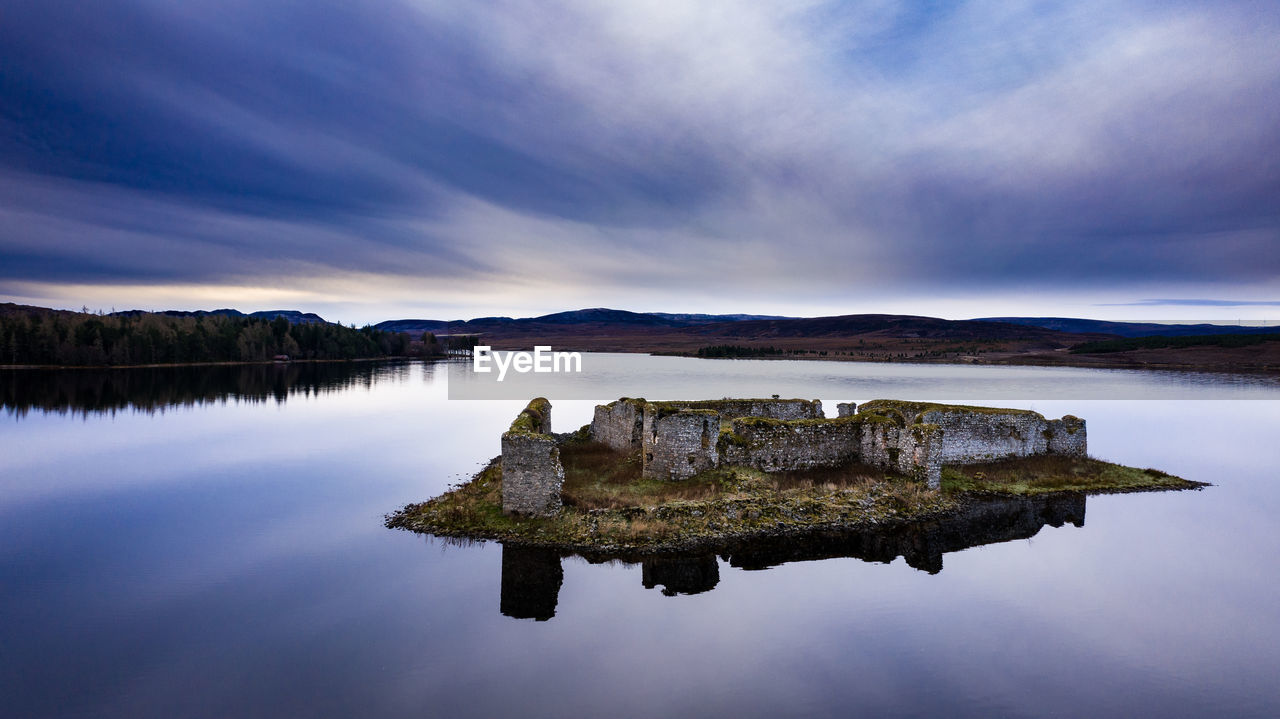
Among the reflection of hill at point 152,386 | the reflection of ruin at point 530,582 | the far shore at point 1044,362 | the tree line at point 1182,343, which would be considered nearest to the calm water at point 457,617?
the reflection of ruin at point 530,582

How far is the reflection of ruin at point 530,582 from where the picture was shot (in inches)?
413

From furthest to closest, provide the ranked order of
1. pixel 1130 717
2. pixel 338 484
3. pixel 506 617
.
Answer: pixel 338 484
pixel 506 617
pixel 1130 717

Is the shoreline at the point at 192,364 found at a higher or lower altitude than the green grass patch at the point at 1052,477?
higher

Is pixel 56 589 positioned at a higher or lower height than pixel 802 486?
lower

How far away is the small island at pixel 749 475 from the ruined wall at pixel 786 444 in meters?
0.04

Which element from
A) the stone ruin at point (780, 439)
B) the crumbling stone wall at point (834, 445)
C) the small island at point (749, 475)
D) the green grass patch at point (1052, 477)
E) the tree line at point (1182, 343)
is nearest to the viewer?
the small island at point (749, 475)

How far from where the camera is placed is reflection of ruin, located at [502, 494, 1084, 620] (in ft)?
37.0

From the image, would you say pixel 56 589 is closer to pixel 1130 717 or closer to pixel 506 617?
pixel 506 617

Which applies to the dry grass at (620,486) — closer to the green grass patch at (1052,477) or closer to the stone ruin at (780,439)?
the stone ruin at (780,439)

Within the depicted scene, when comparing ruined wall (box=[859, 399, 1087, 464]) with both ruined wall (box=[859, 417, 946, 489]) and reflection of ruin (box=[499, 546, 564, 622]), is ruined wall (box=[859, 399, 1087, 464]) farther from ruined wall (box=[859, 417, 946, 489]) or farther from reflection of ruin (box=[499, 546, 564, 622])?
reflection of ruin (box=[499, 546, 564, 622])

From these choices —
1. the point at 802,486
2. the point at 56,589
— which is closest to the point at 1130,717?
the point at 802,486

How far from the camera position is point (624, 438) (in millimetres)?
20984

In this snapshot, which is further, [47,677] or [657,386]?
[657,386]

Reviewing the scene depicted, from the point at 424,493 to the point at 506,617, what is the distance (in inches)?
383
